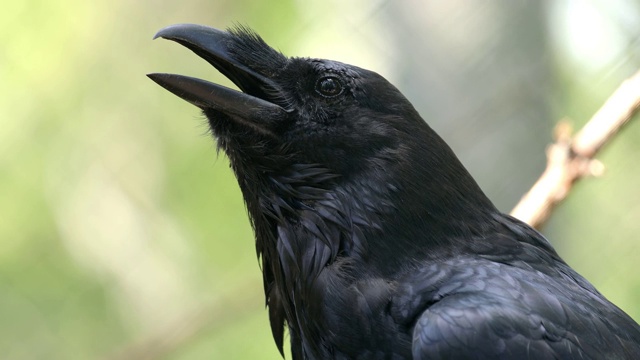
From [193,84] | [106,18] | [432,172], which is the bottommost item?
[106,18]

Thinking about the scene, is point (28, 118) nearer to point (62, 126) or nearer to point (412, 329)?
point (62, 126)

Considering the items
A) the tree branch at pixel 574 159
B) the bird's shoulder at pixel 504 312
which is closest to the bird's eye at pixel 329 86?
the bird's shoulder at pixel 504 312

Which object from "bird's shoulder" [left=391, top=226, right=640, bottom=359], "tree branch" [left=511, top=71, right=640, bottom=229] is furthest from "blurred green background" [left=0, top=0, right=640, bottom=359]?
"bird's shoulder" [left=391, top=226, right=640, bottom=359]

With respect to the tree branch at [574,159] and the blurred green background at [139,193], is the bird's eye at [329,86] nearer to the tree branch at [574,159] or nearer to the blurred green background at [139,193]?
the tree branch at [574,159]

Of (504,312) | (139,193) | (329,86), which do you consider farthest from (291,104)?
(139,193)

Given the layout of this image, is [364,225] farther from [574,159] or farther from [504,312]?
[574,159]

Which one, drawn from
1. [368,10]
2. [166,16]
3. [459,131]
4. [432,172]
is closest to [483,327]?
[432,172]
